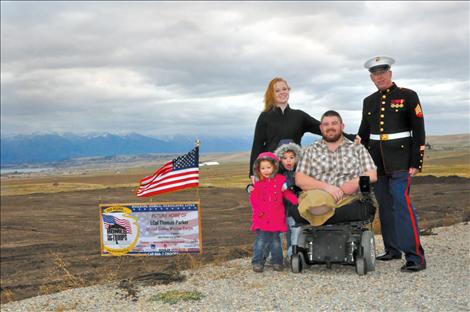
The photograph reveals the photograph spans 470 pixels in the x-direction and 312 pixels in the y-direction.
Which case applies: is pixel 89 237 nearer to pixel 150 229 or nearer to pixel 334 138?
pixel 150 229

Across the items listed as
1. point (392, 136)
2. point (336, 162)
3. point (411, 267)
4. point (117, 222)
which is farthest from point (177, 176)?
point (411, 267)

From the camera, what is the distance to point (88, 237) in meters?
22.0

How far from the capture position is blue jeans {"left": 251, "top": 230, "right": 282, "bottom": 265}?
23.0 feet

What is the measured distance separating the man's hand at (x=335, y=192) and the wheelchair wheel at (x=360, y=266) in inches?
33.2

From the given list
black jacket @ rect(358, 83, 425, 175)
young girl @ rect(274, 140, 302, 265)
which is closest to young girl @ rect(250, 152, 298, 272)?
young girl @ rect(274, 140, 302, 265)

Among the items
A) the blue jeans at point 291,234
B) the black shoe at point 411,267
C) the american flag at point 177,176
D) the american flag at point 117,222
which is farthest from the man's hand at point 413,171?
the american flag at point 117,222

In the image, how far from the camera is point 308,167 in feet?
21.6

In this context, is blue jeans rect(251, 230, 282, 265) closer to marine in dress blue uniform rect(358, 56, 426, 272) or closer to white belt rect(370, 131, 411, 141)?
marine in dress blue uniform rect(358, 56, 426, 272)

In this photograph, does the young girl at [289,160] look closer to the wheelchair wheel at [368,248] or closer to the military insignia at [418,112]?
the wheelchair wheel at [368,248]

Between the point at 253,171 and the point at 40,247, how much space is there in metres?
16.0

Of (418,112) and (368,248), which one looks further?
(418,112)

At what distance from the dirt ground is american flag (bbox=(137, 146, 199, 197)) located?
1.32 meters

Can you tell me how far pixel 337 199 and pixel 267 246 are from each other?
1342mm

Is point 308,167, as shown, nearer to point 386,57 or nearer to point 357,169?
point 357,169
